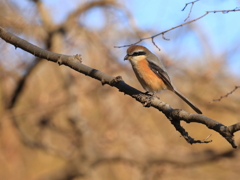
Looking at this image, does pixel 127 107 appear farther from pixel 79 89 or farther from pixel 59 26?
pixel 59 26

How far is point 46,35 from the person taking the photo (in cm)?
735

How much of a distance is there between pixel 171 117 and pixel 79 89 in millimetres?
5515

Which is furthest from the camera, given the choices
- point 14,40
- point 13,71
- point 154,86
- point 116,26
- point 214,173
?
point 214,173

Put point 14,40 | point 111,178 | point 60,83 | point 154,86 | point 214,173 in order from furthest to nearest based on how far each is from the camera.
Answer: point 214,173
point 111,178
point 60,83
point 154,86
point 14,40

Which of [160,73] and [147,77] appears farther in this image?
[160,73]

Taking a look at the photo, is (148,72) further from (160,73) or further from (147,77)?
(160,73)

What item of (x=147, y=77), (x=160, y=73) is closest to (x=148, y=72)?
(x=147, y=77)

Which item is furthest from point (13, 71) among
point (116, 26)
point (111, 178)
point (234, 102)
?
point (234, 102)

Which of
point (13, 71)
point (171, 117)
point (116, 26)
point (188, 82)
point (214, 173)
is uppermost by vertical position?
point (116, 26)

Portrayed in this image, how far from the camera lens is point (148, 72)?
4164 millimetres

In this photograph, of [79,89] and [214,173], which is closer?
[79,89]

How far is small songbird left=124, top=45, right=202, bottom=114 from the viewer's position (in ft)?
13.6

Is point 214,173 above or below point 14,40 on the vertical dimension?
above

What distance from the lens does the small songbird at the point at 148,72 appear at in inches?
163
